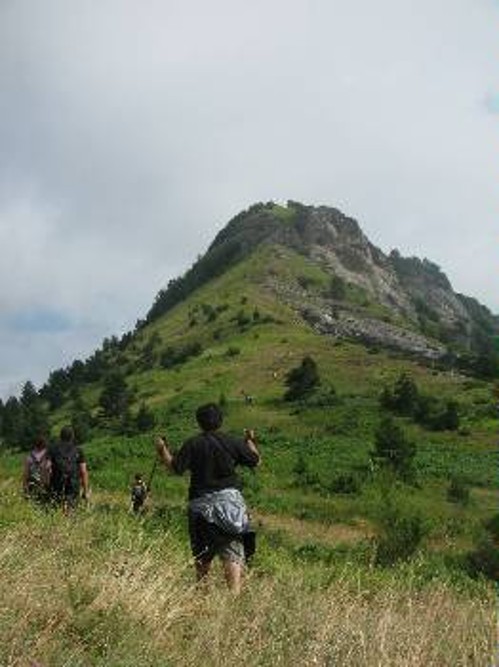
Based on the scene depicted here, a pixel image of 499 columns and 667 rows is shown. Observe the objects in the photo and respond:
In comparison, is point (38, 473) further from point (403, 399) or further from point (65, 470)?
point (403, 399)

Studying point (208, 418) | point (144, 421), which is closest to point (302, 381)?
point (144, 421)

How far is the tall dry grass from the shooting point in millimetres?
4496

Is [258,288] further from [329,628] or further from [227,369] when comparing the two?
[329,628]

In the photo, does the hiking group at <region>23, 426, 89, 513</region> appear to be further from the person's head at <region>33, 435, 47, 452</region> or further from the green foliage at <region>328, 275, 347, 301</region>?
the green foliage at <region>328, 275, 347, 301</region>

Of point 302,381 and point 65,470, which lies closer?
point 65,470

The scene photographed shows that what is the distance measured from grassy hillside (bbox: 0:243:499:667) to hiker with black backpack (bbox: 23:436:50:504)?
0.82 m

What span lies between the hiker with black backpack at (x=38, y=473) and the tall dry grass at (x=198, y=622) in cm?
679

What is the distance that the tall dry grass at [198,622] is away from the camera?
4.50 metres

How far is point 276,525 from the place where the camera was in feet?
104

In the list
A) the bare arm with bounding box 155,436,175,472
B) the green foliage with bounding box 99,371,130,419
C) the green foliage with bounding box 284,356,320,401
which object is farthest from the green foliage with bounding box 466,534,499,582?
the green foliage with bounding box 99,371,130,419

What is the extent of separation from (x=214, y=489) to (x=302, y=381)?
5827 cm

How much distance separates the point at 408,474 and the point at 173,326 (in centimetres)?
7041

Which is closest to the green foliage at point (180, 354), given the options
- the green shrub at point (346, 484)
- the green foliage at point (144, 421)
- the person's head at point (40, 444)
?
the green foliage at point (144, 421)

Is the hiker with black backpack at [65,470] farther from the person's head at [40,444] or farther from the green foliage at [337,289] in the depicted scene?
the green foliage at [337,289]
